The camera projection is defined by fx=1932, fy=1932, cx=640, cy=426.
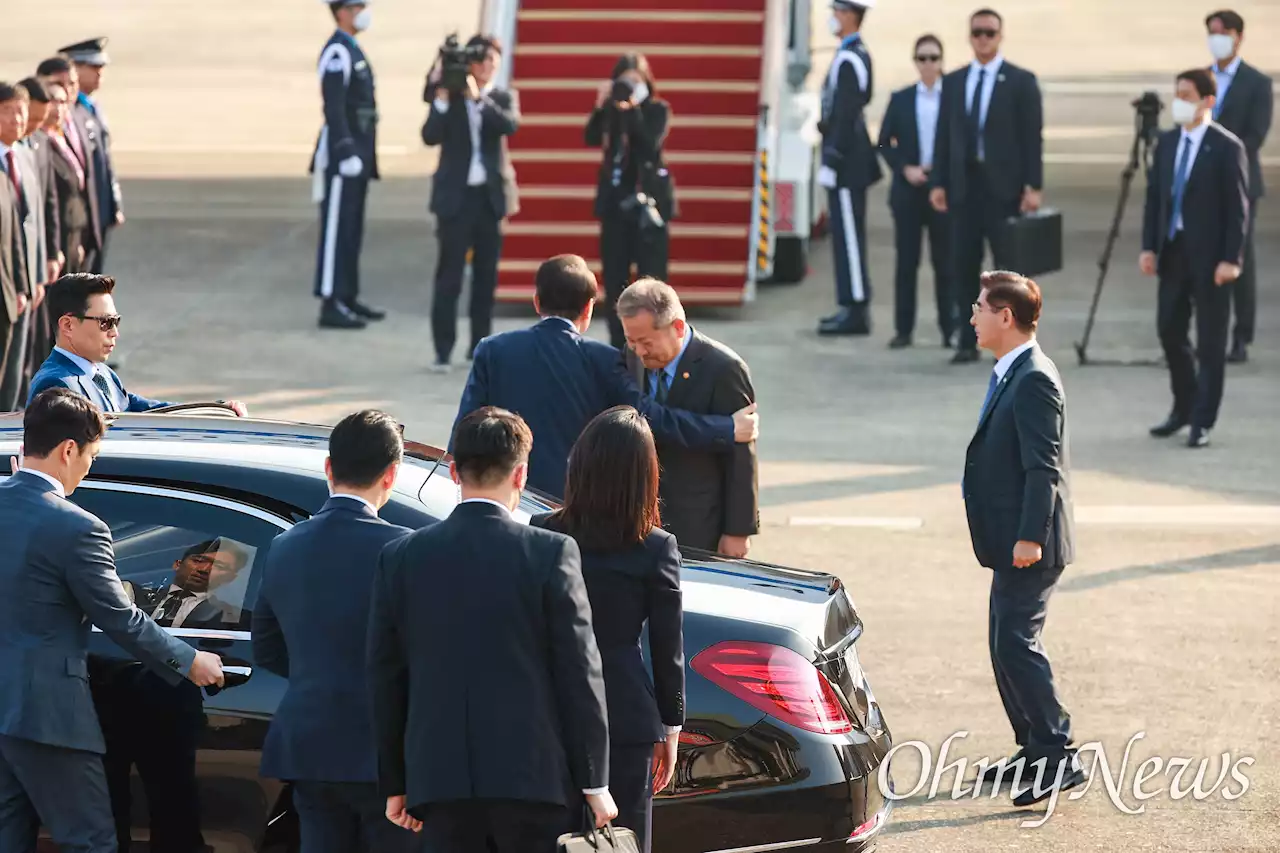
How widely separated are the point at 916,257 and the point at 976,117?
1200 mm

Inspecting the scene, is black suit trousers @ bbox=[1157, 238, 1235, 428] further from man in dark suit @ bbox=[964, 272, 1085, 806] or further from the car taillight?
the car taillight

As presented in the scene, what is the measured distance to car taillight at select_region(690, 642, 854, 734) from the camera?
193 inches

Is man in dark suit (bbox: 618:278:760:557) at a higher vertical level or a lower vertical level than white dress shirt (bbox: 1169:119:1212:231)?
lower

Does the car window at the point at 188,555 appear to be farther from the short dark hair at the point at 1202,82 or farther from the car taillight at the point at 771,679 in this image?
the short dark hair at the point at 1202,82

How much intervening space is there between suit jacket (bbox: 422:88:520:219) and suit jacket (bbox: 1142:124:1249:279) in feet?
14.2

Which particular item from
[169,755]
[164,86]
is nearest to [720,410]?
[169,755]

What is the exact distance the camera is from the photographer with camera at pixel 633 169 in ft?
43.3

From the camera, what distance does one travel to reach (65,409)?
466 centimetres

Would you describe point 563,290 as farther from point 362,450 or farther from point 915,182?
point 915,182

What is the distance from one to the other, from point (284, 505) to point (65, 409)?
0.58 metres

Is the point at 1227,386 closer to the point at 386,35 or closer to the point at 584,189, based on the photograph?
the point at 584,189

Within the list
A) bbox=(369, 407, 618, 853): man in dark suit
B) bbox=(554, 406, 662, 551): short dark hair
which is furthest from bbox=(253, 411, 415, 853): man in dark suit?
bbox=(554, 406, 662, 551): short dark hair

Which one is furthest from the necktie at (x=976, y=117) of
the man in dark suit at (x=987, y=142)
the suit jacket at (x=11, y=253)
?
the suit jacket at (x=11, y=253)

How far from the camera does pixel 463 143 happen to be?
513 inches
